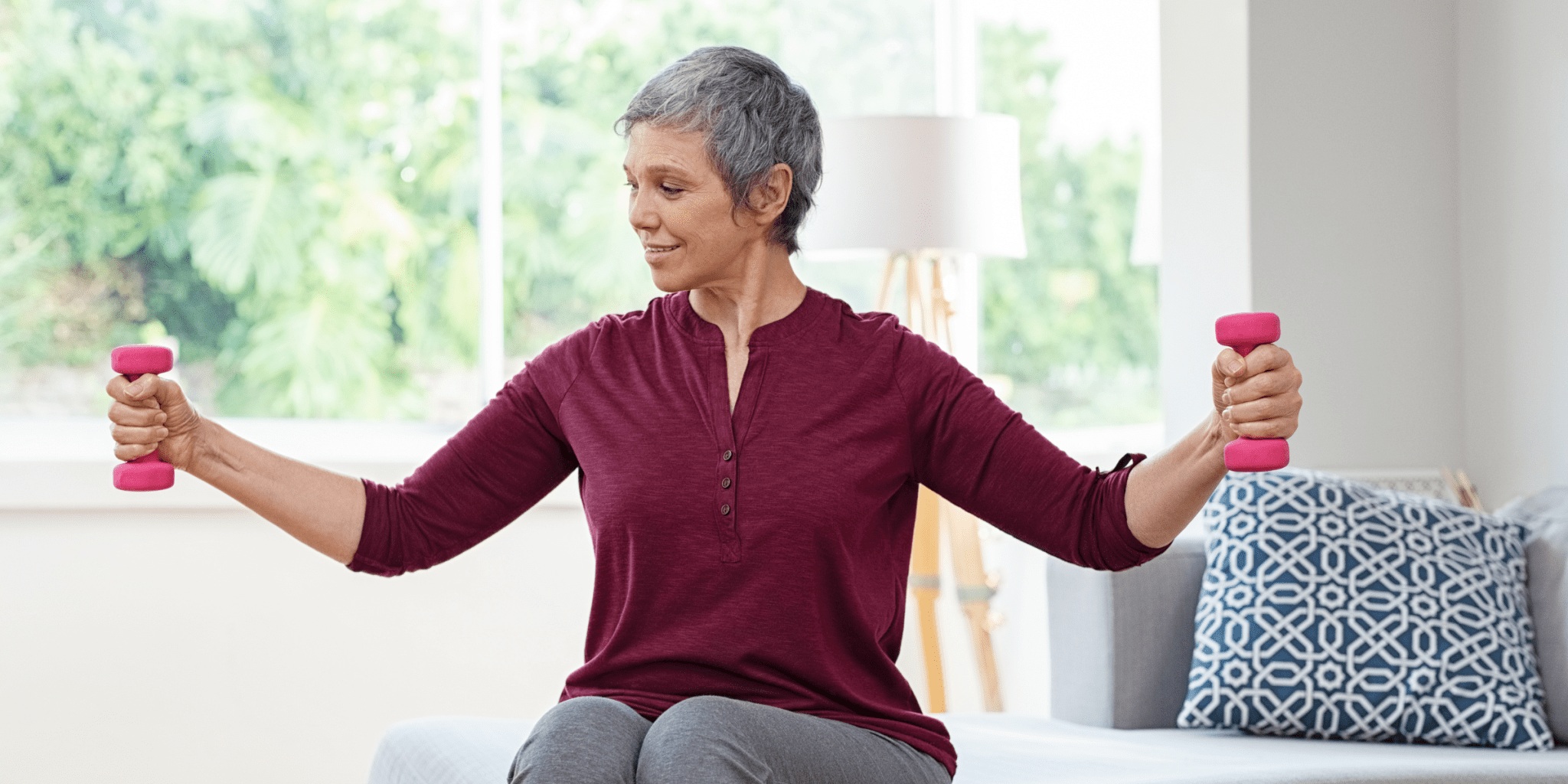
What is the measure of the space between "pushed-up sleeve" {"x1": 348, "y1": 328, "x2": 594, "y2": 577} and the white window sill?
47.0 inches

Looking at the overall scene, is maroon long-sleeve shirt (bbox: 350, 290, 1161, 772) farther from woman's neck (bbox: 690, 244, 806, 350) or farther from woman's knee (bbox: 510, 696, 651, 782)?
woman's knee (bbox: 510, 696, 651, 782)

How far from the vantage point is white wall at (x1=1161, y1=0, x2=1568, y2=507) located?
9.18 feet

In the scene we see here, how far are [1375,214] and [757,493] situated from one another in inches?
74.7

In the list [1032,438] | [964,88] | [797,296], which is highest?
[964,88]

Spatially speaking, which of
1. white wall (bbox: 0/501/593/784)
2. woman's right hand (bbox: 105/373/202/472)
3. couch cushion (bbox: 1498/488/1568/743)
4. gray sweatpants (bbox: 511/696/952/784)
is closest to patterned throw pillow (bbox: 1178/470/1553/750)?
couch cushion (bbox: 1498/488/1568/743)

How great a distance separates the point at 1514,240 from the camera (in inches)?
110

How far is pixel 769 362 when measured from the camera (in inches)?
61.2

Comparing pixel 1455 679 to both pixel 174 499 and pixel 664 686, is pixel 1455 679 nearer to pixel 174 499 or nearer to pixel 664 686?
pixel 664 686

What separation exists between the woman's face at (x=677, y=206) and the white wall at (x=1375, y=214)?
1595 mm

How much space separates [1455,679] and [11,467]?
8.55ft

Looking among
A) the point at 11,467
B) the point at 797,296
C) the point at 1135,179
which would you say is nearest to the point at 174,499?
the point at 11,467

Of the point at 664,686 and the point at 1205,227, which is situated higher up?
the point at 1205,227

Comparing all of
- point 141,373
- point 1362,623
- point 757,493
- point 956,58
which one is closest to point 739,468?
point 757,493

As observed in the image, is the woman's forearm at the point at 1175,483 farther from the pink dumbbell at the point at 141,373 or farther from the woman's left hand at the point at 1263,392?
the pink dumbbell at the point at 141,373
